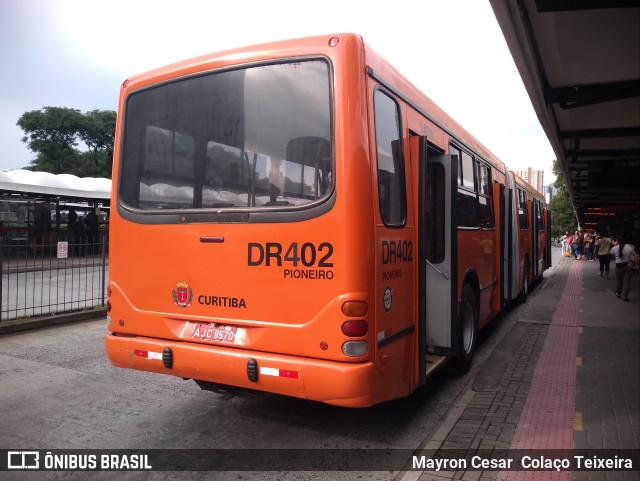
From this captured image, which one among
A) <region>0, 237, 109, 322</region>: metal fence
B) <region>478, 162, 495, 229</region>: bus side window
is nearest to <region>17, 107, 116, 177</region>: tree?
<region>0, 237, 109, 322</region>: metal fence

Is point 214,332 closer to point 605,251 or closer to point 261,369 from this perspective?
point 261,369

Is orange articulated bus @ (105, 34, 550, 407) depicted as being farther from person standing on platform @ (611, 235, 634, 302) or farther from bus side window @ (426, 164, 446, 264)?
person standing on platform @ (611, 235, 634, 302)

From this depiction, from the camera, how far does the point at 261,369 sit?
3740mm

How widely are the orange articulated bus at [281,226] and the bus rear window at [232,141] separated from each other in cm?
1

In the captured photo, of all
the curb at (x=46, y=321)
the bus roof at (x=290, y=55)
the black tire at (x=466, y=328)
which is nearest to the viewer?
the bus roof at (x=290, y=55)

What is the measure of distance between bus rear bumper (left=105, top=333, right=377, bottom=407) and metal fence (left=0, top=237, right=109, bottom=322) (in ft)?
16.5

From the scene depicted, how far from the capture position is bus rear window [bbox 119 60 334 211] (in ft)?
12.3

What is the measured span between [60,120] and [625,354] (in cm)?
5830

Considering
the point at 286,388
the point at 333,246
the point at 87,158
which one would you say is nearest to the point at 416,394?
the point at 286,388

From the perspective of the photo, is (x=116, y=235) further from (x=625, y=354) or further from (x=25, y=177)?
(x=25, y=177)

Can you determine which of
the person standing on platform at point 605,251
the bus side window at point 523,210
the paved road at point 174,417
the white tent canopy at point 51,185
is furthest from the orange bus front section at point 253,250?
the person standing on platform at point 605,251

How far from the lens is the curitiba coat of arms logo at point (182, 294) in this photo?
165 inches

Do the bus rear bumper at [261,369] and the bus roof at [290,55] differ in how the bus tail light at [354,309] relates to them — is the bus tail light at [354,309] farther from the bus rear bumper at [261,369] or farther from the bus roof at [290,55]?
the bus roof at [290,55]

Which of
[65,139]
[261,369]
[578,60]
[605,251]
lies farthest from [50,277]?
[65,139]
